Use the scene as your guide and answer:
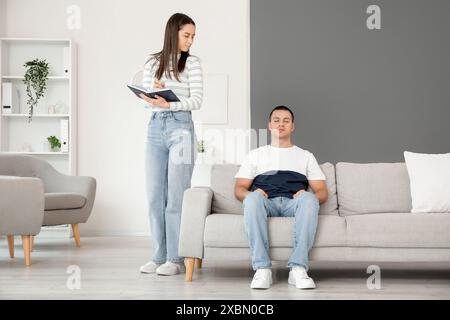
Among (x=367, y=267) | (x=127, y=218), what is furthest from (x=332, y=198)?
(x=127, y=218)

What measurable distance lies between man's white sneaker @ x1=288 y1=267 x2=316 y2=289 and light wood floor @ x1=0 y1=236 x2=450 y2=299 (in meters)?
0.04

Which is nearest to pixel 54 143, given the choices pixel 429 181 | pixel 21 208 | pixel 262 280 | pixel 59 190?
pixel 59 190

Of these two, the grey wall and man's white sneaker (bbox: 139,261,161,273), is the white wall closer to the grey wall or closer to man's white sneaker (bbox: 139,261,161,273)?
the grey wall

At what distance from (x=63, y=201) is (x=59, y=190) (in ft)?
1.40

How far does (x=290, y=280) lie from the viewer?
3537mm

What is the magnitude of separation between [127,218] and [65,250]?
1.41 meters

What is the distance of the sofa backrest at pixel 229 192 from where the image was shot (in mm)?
4027

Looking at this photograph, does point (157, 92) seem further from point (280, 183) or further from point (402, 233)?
point (402, 233)

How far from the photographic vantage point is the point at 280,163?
3.91 metres

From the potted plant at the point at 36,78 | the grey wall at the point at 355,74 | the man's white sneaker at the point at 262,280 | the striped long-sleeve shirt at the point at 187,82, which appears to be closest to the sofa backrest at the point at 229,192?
the striped long-sleeve shirt at the point at 187,82

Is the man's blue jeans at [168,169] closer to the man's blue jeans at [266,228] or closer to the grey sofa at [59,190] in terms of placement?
the man's blue jeans at [266,228]

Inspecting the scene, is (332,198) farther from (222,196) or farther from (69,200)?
(69,200)

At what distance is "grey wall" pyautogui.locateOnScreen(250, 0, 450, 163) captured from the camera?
5.84 meters

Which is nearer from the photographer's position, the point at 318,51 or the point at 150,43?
the point at 318,51
